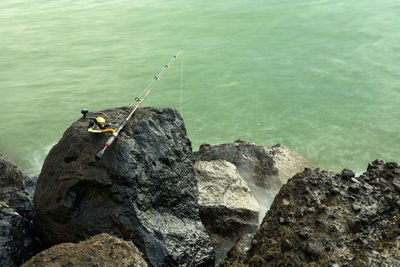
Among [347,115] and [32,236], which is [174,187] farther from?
[347,115]

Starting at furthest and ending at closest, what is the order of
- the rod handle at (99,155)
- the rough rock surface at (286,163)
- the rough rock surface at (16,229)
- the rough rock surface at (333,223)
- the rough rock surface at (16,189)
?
1. the rough rock surface at (286,163)
2. the rough rock surface at (16,189)
3. the rough rock surface at (16,229)
4. the rod handle at (99,155)
5. the rough rock surface at (333,223)

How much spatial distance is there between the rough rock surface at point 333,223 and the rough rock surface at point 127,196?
1.37 ft

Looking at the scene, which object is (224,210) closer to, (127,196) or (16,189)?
(127,196)

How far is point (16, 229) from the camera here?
3076 millimetres

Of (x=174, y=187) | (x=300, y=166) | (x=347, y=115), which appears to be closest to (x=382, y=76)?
(x=347, y=115)

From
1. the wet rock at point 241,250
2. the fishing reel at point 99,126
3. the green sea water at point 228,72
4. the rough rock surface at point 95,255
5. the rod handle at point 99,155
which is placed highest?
the fishing reel at point 99,126

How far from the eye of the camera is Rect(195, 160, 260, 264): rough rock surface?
141 inches

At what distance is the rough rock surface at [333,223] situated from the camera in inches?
93.0

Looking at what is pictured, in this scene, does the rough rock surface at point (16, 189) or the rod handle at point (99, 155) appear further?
the rough rock surface at point (16, 189)

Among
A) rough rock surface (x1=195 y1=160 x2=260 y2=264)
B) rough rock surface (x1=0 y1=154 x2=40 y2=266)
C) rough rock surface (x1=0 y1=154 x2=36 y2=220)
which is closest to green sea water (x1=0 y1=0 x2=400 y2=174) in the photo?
rough rock surface (x1=0 y1=154 x2=36 y2=220)

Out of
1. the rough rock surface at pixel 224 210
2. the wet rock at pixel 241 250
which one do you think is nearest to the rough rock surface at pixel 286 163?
the rough rock surface at pixel 224 210

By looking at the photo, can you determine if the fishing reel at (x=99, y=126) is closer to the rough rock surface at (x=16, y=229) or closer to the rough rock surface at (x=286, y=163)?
the rough rock surface at (x=16, y=229)

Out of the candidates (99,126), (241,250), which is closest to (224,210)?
(241,250)

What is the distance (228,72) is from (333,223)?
22.7 ft
